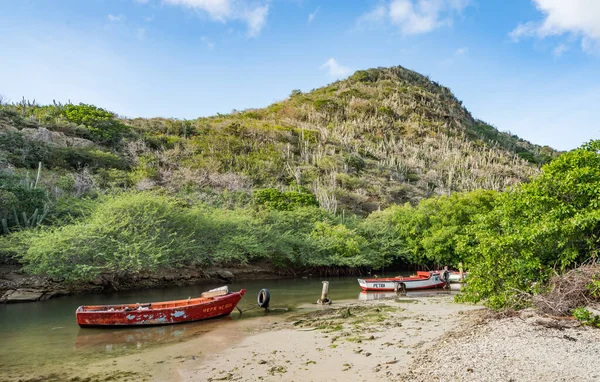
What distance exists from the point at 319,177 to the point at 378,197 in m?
9.00

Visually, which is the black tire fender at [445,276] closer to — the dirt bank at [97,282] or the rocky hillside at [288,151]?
the dirt bank at [97,282]

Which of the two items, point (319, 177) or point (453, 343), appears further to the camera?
point (319, 177)

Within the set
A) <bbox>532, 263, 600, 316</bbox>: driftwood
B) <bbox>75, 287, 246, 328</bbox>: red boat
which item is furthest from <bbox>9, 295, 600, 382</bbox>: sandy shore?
<bbox>75, 287, 246, 328</bbox>: red boat

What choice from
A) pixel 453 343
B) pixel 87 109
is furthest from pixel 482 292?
pixel 87 109

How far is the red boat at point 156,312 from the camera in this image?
1439 centimetres

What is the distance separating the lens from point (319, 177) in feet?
193

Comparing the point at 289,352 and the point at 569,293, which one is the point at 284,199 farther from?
the point at 569,293

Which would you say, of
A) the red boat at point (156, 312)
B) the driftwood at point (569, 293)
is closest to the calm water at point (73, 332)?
the red boat at point (156, 312)

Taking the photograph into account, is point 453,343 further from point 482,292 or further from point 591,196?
point 591,196

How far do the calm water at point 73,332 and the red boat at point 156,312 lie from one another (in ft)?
0.87

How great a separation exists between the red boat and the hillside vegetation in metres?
6.20

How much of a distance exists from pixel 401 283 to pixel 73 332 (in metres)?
17.6

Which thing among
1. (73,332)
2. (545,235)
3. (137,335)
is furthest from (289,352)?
(73,332)

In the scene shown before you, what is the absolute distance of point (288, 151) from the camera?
64.9m
